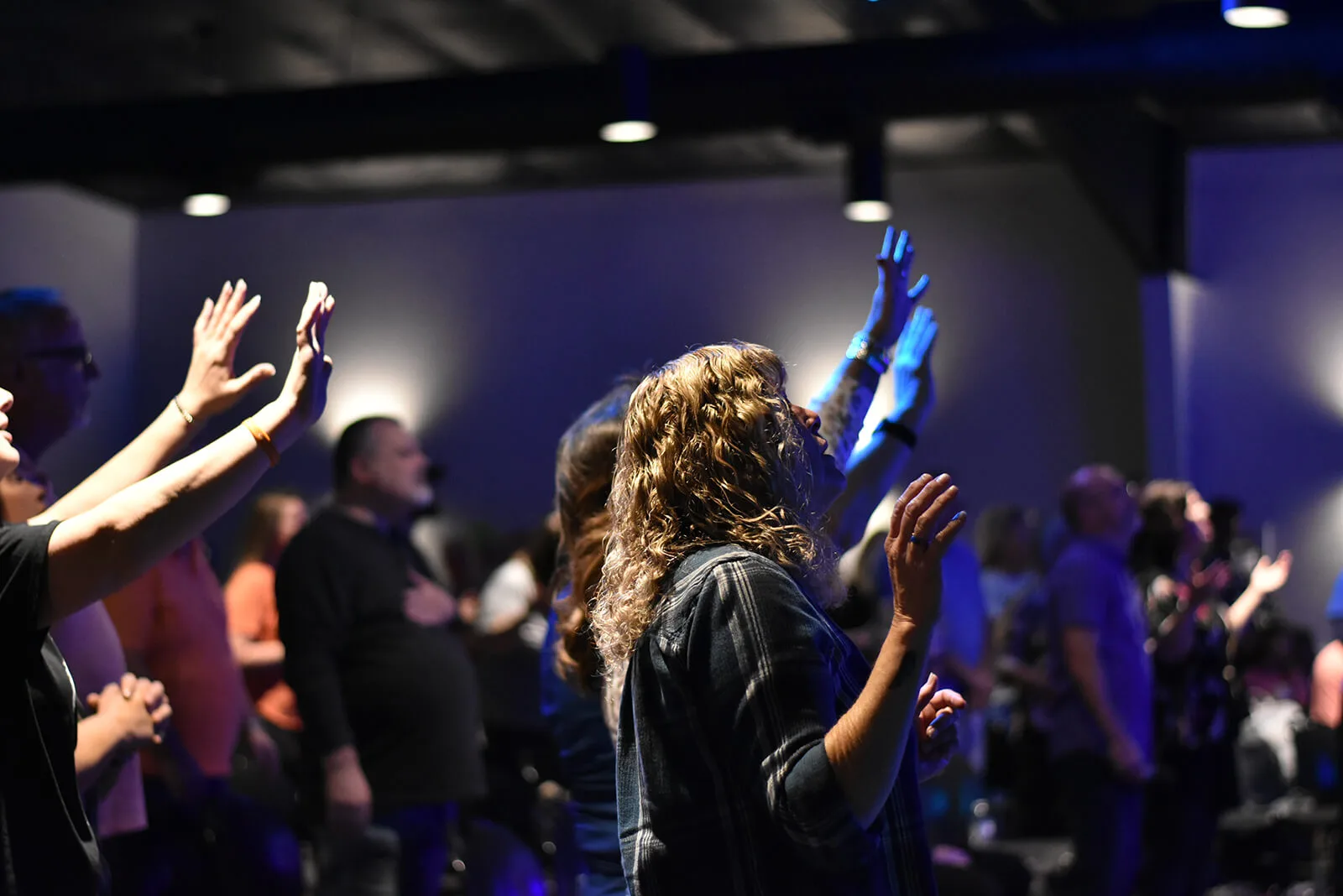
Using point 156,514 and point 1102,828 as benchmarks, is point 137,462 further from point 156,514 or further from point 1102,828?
point 1102,828

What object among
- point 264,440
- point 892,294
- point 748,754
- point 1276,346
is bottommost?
point 748,754

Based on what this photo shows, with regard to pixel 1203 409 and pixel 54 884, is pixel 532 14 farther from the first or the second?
pixel 54 884

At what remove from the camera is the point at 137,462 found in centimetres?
212

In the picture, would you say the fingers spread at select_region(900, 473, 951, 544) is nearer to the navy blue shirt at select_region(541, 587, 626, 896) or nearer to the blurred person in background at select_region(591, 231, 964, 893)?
the blurred person in background at select_region(591, 231, 964, 893)

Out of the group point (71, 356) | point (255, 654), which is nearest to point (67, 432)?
point (71, 356)

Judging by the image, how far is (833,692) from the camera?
1444mm

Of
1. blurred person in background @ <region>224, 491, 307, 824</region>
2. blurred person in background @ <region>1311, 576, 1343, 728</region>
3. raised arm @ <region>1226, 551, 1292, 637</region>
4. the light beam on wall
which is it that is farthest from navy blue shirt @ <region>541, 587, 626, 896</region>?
the light beam on wall

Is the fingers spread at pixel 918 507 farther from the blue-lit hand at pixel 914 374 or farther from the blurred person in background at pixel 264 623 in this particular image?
the blurred person in background at pixel 264 623

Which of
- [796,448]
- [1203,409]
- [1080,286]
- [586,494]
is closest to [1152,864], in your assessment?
[586,494]

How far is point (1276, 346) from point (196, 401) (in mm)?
8291

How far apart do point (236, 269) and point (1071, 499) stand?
24.4 feet

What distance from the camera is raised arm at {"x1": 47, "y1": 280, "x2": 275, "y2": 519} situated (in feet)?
6.67

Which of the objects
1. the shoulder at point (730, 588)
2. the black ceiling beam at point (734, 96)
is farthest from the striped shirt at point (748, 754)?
the black ceiling beam at point (734, 96)

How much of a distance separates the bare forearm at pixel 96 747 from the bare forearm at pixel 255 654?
247 centimetres
